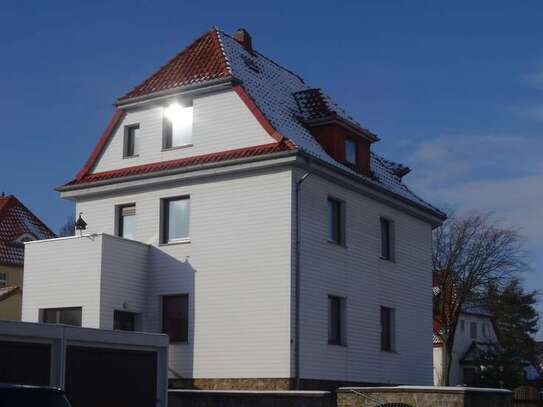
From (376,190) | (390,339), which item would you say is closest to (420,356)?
(390,339)

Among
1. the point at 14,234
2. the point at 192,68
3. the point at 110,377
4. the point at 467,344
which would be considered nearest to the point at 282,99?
the point at 192,68

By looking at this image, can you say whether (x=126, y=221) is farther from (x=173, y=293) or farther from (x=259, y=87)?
(x=259, y=87)

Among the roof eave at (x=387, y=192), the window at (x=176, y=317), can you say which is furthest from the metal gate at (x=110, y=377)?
the roof eave at (x=387, y=192)

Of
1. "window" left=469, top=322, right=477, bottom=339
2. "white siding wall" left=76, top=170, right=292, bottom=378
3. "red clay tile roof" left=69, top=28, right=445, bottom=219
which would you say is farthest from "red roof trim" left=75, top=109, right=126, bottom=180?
"window" left=469, top=322, right=477, bottom=339

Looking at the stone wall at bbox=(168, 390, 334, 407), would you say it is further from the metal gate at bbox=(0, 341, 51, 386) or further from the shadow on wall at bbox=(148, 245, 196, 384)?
the metal gate at bbox=(0, 341, 51, 386)

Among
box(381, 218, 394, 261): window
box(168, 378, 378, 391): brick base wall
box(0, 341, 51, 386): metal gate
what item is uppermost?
box(381, 218, 394, 261): window

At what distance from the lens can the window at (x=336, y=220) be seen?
2881 cm

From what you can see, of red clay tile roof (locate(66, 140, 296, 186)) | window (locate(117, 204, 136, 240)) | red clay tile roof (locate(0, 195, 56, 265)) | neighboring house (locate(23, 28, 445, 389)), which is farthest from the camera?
red clay tile roof (locate(0, 195, 56, 265))

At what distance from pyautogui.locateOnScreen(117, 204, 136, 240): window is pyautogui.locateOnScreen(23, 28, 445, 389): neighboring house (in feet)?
0.16

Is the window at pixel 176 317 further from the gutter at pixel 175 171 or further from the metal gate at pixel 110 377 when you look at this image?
the metal gate at pixel 110 377

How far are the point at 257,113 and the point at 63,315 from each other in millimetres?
8399

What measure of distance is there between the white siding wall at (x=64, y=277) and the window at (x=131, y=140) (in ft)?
13.0

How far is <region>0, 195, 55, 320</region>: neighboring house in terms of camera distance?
50594 millimetres

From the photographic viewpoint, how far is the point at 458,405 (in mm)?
22203
